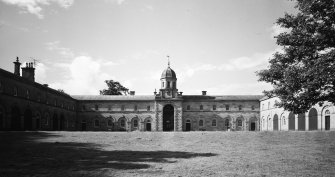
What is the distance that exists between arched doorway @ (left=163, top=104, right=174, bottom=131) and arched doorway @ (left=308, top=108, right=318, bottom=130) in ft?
84.9

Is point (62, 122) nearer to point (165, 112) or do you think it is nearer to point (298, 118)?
point (165, 112)

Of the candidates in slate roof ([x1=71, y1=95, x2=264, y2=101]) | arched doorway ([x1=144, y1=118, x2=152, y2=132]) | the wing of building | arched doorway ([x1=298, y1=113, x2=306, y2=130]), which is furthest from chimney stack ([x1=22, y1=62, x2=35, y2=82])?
arched doorway ([x1=298, y1=113, x2=306, y2=130])

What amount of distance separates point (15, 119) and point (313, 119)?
129ft

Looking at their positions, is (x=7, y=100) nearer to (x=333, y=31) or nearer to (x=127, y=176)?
(x=127, y=176)

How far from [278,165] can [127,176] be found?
6580 millimetres

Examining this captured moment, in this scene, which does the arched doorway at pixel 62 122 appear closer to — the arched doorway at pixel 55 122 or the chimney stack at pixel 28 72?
the arched doorway at pixel 55 122

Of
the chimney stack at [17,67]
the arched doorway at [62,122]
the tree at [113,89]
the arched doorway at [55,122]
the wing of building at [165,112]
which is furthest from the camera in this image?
the tree at [113,89]

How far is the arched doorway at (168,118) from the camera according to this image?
5778 cm

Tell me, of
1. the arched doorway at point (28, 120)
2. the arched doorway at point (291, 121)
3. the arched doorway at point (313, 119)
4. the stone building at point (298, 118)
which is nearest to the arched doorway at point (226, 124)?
the stone building at point (298, 118)

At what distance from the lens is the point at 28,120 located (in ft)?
133

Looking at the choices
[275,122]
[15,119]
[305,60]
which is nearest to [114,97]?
[15,119]

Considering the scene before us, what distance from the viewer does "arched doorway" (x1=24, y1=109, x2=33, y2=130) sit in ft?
130

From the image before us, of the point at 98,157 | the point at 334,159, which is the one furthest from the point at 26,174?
the point at 334,159

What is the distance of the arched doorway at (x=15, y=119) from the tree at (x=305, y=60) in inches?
1232
